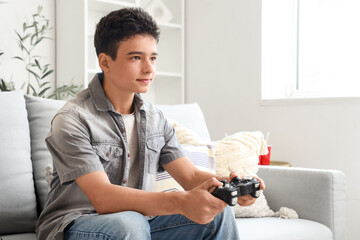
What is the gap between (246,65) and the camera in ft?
9.40

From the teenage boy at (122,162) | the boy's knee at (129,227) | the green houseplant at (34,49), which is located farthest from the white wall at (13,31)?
the boy's knee at (129,227)

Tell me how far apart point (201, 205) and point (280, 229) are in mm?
694

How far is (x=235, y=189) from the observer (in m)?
1.06

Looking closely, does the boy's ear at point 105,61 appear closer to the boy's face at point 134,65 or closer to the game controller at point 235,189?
the boy's face at point 134,65

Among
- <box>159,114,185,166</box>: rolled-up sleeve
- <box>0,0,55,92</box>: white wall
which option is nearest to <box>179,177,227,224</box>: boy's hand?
<box>159,114,185,166</box>: rolled-up sleeve

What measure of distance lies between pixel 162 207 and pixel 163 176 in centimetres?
54

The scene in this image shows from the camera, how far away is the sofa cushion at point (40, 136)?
5.07 feet

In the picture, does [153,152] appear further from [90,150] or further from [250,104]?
[250,104]

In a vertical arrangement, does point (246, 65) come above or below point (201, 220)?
above

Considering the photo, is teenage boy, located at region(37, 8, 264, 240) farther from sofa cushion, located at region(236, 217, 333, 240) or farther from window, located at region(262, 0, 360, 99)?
window, located at region(262, 0, 360, 99)

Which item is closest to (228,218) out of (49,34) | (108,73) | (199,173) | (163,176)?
(199,173)

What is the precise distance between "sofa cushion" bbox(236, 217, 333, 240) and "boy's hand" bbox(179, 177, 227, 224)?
0.50 meters

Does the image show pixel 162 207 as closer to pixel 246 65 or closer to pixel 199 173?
pixel 199 173

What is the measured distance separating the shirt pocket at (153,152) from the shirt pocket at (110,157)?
97mm
